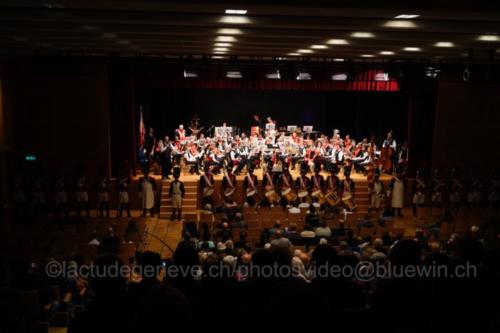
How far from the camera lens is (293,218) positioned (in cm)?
1405

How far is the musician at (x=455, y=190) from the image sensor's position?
55.7 feet

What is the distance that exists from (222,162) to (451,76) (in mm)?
8935

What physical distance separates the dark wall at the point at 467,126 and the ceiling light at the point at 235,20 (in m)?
12.0

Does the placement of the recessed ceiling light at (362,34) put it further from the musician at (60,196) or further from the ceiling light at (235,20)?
the musician at (60,196)

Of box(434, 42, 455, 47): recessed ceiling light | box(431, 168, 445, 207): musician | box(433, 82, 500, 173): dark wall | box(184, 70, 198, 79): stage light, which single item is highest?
box(434, 42, 455, 47): recessed ceiling light

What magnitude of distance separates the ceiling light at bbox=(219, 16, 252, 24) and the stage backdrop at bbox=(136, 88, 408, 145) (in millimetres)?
14504

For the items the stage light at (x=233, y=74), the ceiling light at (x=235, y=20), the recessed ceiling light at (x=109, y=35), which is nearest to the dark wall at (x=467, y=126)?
the stage light at (x=233, y=74)

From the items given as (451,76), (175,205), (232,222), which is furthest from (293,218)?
(451,76)

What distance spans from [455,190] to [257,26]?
11489 millimetres

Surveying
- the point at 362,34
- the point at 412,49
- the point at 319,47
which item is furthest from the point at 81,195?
the point at 412,49

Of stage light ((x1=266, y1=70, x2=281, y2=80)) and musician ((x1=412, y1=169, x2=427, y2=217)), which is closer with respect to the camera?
stage light ((x1=266, y1=70, x2=281, y2=80))

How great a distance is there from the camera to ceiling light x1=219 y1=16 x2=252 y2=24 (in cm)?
784

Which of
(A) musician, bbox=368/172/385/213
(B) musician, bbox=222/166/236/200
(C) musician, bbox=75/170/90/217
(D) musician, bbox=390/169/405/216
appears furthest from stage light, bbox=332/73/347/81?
(C) musician, bbox=75/170/90/217

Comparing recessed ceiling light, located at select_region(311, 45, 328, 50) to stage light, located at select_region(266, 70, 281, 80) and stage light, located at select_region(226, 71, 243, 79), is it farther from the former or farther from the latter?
stage light, located at select_region(226, 71, 243, 79)
